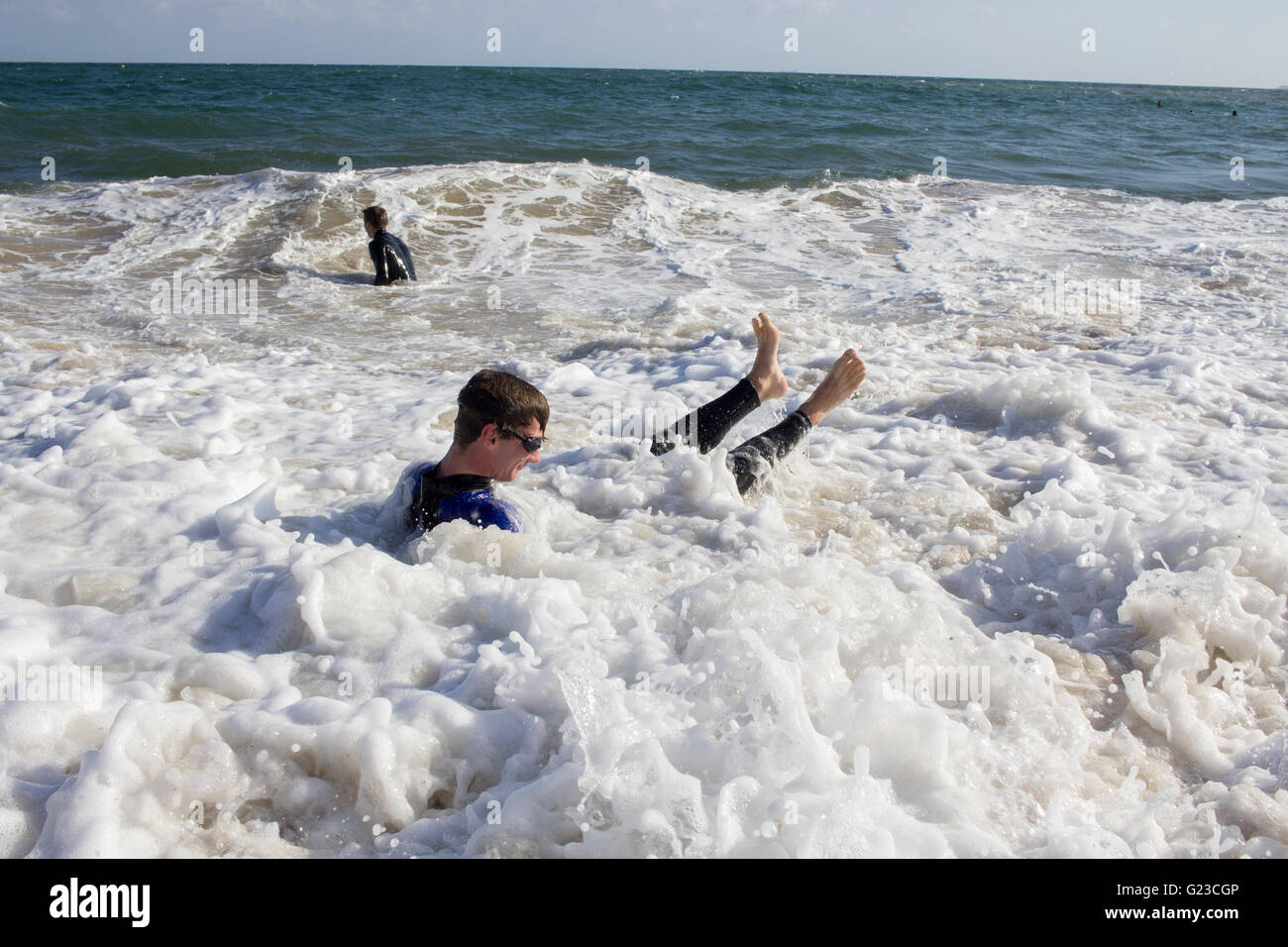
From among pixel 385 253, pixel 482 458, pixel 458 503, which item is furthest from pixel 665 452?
pixel 385 253

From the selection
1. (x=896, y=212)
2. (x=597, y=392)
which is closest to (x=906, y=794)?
(x=597, y=392)

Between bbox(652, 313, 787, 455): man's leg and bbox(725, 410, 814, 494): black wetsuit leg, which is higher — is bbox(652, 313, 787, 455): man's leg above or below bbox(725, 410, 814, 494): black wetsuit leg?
above

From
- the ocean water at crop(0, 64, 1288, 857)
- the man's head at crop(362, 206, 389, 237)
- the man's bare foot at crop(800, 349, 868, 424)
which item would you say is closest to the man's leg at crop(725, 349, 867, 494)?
the man's bare foot at crop(800, 349, 868, 424)

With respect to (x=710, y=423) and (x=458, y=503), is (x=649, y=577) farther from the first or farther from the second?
(x=710, y=423)

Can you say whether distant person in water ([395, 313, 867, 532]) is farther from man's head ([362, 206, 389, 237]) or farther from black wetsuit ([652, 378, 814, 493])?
man's head ([362, 206, 389, 237])

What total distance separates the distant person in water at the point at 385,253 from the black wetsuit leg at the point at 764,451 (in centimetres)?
620

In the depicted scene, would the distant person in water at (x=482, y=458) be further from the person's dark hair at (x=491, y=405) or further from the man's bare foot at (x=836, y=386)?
the man's bare foot at (x=836, y=386)

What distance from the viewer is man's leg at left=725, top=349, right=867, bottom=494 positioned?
13.3 feet

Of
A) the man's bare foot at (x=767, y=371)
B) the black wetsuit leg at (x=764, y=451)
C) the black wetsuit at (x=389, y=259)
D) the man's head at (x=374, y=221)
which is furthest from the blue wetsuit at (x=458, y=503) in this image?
the man's head at (x=374, y=221)

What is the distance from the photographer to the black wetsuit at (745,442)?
412cm

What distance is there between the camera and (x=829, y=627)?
271 centimetres

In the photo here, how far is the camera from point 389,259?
9.18 metres

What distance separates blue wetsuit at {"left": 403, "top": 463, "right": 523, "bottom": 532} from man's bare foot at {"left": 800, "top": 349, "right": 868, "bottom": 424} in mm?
1848

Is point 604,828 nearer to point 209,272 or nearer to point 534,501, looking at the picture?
point 534,501
